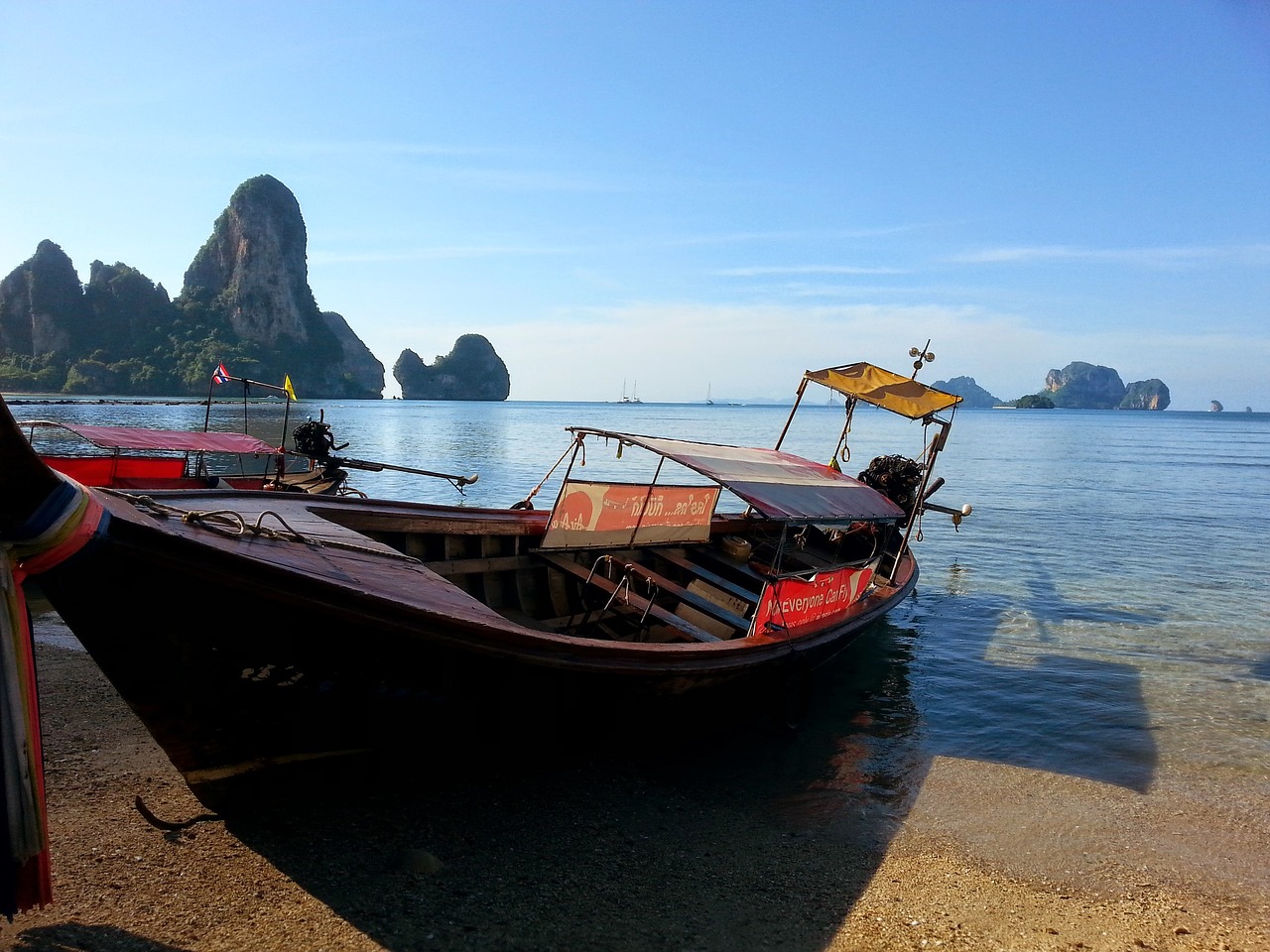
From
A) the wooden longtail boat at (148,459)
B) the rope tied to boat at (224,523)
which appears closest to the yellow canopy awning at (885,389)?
the rope tied to boat at (224,523)

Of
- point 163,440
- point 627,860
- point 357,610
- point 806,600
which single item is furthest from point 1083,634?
point 163,440

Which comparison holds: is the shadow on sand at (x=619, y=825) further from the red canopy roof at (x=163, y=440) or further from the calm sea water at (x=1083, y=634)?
the red canopy roof at (x=163, y=440)

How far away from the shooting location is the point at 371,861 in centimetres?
460

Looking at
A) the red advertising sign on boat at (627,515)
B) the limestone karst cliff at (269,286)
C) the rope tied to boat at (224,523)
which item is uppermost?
the limestone karst cliff at (269,286)

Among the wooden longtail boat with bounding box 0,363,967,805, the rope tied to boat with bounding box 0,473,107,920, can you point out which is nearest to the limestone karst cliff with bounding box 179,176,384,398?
the wooden longtail boat with bounding box 0,363,967,805

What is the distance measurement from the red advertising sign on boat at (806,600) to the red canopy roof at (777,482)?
1.94 ft

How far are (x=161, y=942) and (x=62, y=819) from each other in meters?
1.53

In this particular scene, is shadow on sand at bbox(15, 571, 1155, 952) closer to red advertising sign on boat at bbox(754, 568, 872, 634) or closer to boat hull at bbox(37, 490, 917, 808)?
boat hull at bbox(37, 490, 917, 808)

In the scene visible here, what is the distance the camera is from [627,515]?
357 inches

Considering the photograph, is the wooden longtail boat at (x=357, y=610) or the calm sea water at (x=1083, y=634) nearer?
the wooden longtail boat at (x=357, y=610)

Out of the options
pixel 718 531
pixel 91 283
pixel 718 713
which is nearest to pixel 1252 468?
pixel 718 531

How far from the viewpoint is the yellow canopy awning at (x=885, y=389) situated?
11078mm

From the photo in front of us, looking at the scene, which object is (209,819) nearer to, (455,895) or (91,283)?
(455,895)

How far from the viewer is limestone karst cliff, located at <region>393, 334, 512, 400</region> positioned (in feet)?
573
